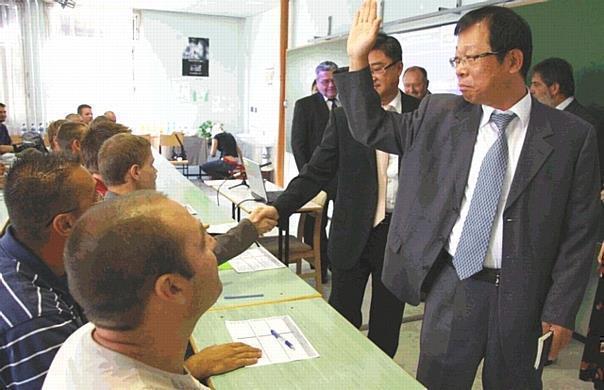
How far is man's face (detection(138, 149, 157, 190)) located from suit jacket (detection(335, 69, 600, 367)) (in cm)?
99

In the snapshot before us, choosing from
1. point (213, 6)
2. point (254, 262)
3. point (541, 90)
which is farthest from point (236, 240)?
point (213, 6)

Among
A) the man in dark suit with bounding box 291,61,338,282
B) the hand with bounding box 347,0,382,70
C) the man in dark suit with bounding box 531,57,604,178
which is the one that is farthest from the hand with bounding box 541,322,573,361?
the man in dark suit with bounding box 291,61,338,282

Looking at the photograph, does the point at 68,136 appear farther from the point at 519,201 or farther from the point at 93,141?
the point at 519,201

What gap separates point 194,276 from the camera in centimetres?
83

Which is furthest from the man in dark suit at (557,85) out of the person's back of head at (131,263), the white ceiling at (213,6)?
the white ceiling at (213,6)

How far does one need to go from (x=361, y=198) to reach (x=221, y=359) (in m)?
0.97

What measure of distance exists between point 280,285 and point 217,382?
2.21 ft

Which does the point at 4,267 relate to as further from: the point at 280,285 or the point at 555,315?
the point at 555,315

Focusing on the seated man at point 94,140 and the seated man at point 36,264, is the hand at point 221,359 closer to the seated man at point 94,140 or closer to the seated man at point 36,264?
the seated man at point 36,264

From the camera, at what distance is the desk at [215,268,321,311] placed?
1.75 metres

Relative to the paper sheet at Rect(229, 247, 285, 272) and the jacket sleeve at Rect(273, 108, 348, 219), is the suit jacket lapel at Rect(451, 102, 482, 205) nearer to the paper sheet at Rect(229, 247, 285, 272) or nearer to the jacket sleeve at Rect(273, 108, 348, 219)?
the jacket sleeve at Rect(273, 108, 348, 219)

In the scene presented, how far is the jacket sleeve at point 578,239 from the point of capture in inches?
55.7

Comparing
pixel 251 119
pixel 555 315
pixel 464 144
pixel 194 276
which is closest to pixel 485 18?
pixel 464 144

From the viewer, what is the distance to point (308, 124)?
13.7ft
